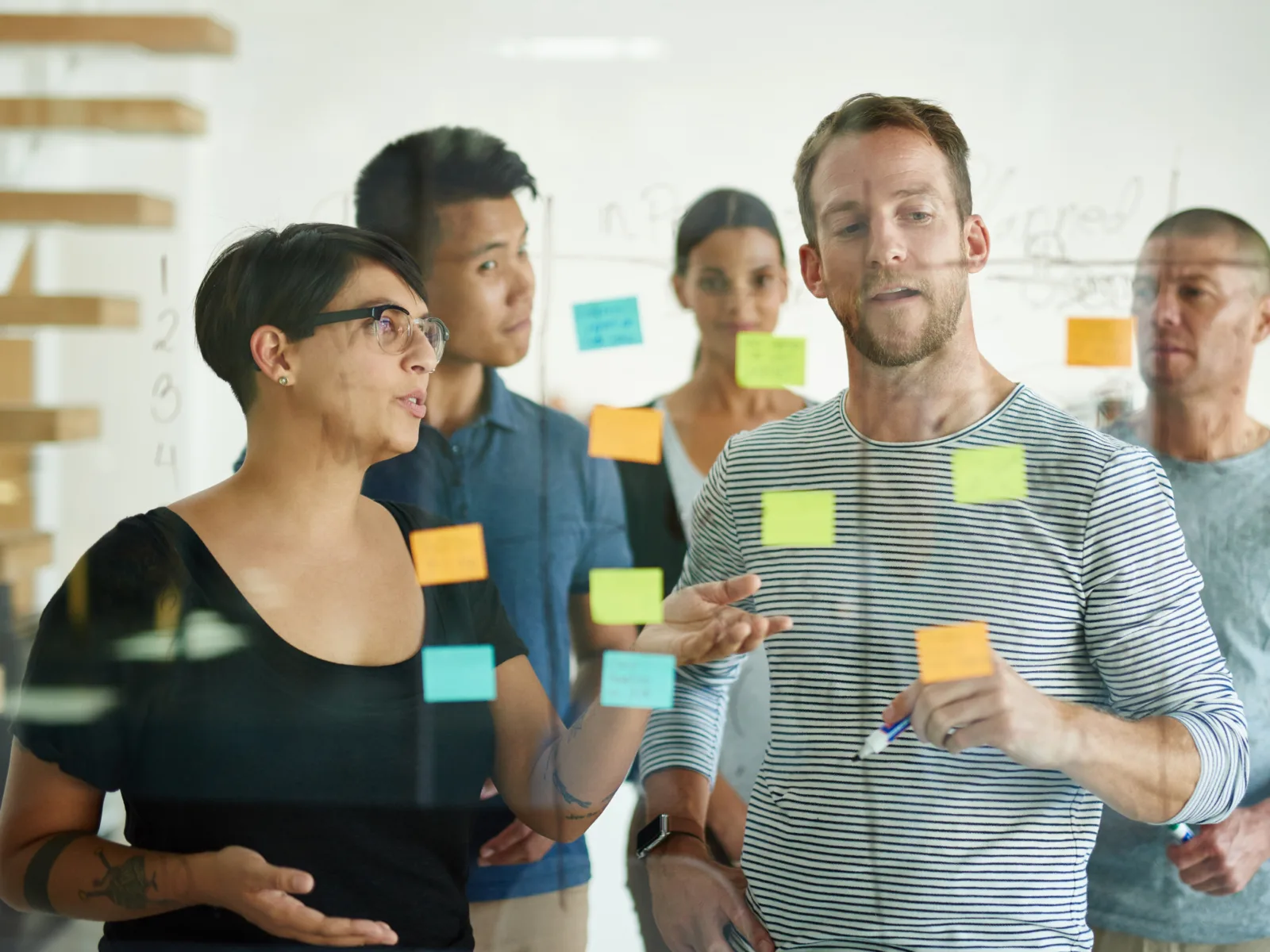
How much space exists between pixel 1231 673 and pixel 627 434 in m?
0.78

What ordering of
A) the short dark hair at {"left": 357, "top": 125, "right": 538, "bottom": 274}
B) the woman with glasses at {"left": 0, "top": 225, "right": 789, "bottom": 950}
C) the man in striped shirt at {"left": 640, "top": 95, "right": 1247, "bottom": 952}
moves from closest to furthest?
the man in striped shirt at {"left": 640, "top": 95, "right": 1247, "bottom": 952}
the woman with glasses at {"left": 0, "top": 225, "right": 789, "bottom": 950}
the short dark hair at {"left": 357, "top": 125, "right": 538, "bottom": 274}

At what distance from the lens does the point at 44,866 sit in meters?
1.19

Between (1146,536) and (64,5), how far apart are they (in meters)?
1.45

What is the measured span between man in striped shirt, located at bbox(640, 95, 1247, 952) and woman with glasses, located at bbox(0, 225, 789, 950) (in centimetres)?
11

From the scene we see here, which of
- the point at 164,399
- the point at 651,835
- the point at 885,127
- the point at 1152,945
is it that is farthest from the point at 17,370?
the point at 1152,945

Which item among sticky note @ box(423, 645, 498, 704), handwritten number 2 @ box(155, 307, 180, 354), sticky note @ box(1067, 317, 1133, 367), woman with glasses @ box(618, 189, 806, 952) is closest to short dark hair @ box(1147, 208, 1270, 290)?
sticky note @ box(1067, 317, 1133, 367)

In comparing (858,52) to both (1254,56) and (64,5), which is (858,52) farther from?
(64,5)

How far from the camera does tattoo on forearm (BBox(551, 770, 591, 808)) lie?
4.25 feet

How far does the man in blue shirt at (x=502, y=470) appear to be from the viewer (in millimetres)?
1312

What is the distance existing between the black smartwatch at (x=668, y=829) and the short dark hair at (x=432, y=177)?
2.53 ft

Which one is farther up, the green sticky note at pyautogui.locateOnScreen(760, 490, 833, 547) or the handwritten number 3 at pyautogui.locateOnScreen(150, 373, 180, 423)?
the handwritten number 3 at pyautogui.locateOnScreen(150, 373, 180, 423)

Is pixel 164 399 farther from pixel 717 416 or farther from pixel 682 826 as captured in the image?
pixel 682 826

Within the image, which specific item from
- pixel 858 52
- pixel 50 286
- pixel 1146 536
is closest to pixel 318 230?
pixel 50 286

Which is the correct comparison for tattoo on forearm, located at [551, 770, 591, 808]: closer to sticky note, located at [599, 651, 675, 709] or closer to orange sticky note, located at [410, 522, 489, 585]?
sticky note, located at [599, 651, 675, 709]
